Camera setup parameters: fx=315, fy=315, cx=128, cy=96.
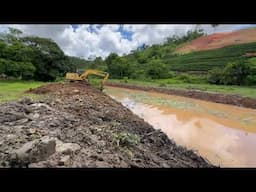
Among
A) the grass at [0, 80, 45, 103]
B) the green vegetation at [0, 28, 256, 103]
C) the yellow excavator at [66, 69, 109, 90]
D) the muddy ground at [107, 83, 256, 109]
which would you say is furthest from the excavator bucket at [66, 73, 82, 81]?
the muddy ground at [107, 83, 256, 109]

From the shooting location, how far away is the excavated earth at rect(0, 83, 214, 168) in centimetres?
287

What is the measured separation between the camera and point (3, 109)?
4.26 m

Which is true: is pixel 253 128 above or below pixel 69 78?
below

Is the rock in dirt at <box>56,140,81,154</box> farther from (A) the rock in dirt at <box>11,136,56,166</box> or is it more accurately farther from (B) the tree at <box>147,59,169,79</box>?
(B) the tree at <box>147,59,169,79</box>

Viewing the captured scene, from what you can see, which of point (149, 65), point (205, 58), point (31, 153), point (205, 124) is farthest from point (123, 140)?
A: point (205, 58)

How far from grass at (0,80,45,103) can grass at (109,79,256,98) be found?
10.1ft

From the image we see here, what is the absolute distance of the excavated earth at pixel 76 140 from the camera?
9.41ft

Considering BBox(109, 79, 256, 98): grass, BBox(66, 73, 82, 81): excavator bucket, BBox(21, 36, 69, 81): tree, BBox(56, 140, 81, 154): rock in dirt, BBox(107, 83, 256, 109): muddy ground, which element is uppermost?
BBox(21, 36, 69, 81): tree

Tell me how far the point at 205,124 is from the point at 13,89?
390 centimetres

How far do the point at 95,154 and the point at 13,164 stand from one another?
80 cm

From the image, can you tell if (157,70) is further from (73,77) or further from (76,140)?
(76,140)

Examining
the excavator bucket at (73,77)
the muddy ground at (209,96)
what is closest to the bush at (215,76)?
the muddy ground at (209,96)
